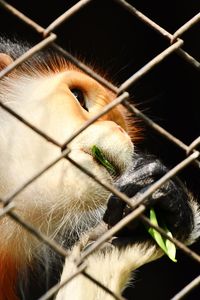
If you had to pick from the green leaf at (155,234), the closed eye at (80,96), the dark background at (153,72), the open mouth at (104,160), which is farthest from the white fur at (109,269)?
the dark background at (153,72)

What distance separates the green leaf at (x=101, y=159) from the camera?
2.09m

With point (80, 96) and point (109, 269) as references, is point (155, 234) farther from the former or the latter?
point (80, 96)

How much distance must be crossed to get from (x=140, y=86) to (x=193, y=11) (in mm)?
493

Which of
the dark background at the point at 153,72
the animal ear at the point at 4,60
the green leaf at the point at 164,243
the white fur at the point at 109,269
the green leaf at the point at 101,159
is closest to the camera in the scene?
the green leaf at the point at 164,243

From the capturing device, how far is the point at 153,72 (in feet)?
12.1

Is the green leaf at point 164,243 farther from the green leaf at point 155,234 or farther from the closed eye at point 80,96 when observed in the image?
the closed eye at point 80,96

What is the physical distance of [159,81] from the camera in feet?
12.1

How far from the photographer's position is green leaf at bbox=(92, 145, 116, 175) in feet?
6.85

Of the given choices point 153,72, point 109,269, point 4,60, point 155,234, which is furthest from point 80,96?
point 153,72

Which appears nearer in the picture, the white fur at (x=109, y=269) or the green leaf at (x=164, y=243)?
the green leaf at (x=164, y=243)

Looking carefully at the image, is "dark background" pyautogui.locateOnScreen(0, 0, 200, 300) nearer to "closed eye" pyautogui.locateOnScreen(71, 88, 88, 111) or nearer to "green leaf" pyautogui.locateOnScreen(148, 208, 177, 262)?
"closed eye" pyautogui.locateOnScreen(71, 88, 88, 111)

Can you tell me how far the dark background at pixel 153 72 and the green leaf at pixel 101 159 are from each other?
1.31m

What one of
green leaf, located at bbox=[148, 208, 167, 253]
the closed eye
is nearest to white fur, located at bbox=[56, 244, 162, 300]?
green leaf, located at bbox=[148, 208, 167, 253]

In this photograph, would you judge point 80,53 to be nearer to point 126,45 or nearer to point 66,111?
point 126,45
